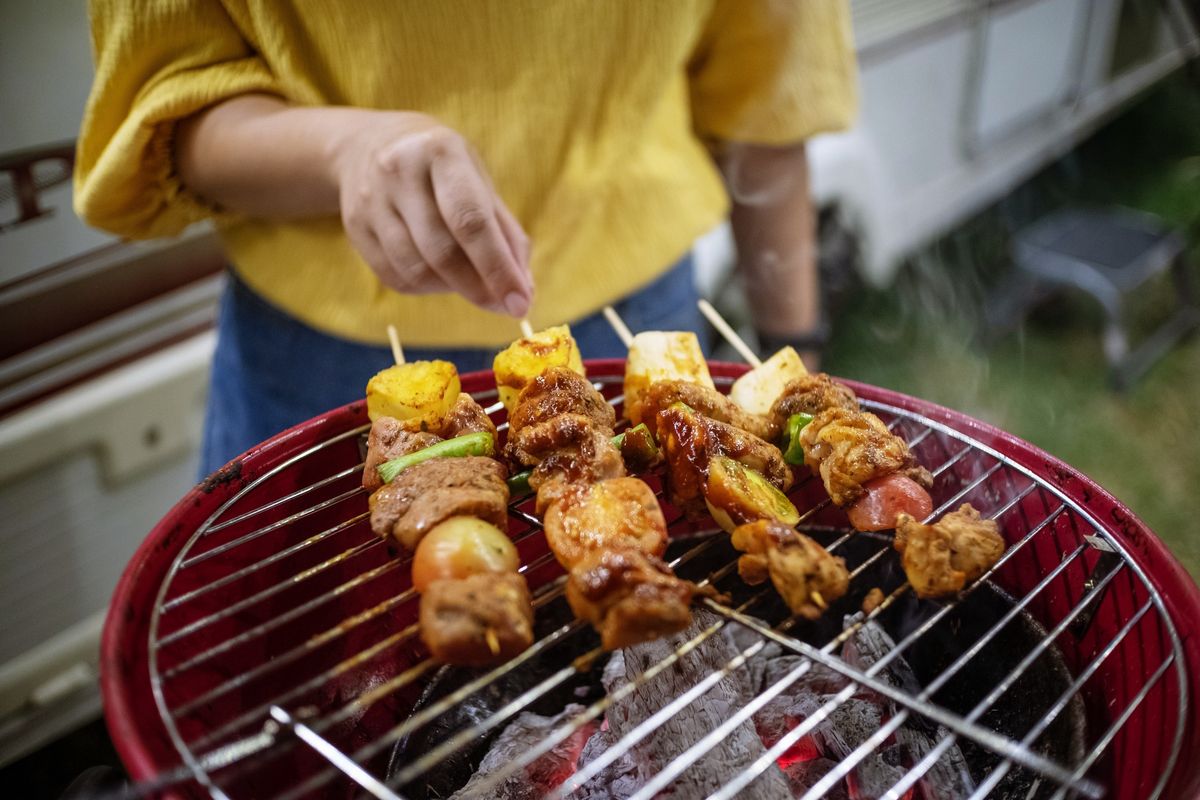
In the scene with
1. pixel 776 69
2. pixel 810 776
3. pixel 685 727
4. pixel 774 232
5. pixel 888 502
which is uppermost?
pixel 776 69

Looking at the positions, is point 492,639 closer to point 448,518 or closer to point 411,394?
point 448,518

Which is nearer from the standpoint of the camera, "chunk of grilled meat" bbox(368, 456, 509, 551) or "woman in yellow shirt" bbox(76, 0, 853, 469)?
"chunk of grilled meat" bbox(368, 456, 509, 551)

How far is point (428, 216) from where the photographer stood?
65.9 inches

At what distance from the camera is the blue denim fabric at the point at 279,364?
2535 millimetres

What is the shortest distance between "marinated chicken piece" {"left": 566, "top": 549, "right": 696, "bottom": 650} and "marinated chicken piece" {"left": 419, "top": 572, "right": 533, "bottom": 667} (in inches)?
4.3

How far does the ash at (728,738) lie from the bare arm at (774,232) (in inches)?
72.4

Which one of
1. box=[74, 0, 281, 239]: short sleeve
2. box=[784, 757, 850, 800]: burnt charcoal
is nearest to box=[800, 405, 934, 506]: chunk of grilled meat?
box=[784, 757, 850, 800]: burnt charcoal

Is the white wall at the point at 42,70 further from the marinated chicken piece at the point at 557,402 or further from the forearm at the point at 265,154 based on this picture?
the marinated chicken piece at the point at 557,402

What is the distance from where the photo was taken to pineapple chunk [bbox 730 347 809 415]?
202cm

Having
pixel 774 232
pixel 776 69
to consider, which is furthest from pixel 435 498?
pixel 774 232

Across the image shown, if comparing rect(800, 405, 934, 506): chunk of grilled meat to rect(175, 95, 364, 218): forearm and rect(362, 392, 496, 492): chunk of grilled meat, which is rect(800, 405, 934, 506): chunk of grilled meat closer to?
rect(362, 392, 496, 492): chunk of grilled meat

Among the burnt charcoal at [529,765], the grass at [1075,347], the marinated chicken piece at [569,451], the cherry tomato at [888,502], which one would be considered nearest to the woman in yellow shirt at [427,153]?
the marinated chicken piece at [569,451]

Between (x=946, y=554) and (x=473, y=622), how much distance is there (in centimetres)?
84

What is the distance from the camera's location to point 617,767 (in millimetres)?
1779
